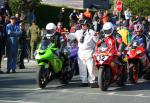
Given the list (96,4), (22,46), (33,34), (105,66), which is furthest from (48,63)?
(96,4)

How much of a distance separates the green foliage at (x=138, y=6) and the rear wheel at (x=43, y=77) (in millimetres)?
27862

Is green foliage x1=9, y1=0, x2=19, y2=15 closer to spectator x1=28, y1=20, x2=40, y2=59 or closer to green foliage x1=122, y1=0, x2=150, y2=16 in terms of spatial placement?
spectator x1=28, y1=20, x2=40, y2=59

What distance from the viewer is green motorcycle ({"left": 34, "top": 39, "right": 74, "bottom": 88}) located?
15547mm

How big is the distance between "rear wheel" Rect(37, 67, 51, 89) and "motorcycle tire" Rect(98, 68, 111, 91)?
149 cm

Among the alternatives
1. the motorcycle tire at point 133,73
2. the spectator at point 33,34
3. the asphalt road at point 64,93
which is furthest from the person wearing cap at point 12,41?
the motorcycle tire at point 133,73

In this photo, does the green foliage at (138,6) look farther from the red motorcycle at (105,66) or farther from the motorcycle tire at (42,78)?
the motorcycle tire at (42,78)

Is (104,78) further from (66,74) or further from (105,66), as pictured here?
(66,74)

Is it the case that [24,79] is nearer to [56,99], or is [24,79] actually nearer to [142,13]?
[56,99]

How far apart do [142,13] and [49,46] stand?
28.5 metres

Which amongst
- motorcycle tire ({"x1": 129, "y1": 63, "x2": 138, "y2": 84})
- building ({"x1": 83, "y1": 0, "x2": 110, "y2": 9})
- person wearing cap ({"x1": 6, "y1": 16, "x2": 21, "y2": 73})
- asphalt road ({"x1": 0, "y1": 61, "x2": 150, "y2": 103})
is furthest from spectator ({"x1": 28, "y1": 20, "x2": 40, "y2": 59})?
building ({"x1": 83, "y1": 0, "x2": 110, "y2": 9})

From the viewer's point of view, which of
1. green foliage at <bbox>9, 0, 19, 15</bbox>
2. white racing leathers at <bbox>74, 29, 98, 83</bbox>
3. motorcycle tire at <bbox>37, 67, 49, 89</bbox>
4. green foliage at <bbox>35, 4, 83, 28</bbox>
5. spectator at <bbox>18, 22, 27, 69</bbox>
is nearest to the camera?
motorcycle tire at <bbox>37, 67, 49, 89</bbox>

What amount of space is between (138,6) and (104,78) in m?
28.6

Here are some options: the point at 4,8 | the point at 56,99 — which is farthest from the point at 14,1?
the point at 56,99

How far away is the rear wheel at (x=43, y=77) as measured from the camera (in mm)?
15422
